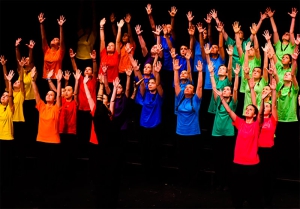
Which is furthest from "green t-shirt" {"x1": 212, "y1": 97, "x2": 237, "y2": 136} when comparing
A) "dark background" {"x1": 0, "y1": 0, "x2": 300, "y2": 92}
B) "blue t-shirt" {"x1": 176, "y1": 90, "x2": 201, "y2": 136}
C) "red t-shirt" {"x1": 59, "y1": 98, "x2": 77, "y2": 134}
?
"dark background" {"x1": 0, "y1": 0, "x2": 300, "y2": 92}

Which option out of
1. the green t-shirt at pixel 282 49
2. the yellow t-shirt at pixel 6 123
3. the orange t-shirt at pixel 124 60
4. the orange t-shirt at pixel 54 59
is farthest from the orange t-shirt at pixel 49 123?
the green t-shirt at pixel 282 49

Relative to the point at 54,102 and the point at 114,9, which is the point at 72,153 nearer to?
the point at 54,102

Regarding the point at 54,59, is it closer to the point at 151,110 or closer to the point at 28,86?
the point at 28,86

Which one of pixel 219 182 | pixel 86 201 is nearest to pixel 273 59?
pixel 219 182

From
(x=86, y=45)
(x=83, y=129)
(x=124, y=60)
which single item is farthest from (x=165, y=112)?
(x=86, y=45)

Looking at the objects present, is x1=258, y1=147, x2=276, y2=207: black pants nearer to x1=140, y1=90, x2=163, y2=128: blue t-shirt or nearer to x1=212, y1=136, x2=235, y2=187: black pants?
x1=212, y1=136, x2=235, y2=187: black pants

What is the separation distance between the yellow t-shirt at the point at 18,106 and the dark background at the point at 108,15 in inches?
57.0

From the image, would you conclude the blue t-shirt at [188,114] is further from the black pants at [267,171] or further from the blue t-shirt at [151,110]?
the black pants at [267,171]

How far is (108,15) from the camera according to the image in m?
9.12

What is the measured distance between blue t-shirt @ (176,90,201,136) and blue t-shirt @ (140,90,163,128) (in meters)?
0.32

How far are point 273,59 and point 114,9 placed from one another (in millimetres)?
3051

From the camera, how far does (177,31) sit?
29.0 feet

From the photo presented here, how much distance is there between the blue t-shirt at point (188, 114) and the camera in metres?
6.70

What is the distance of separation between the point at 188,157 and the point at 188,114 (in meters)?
0.50
